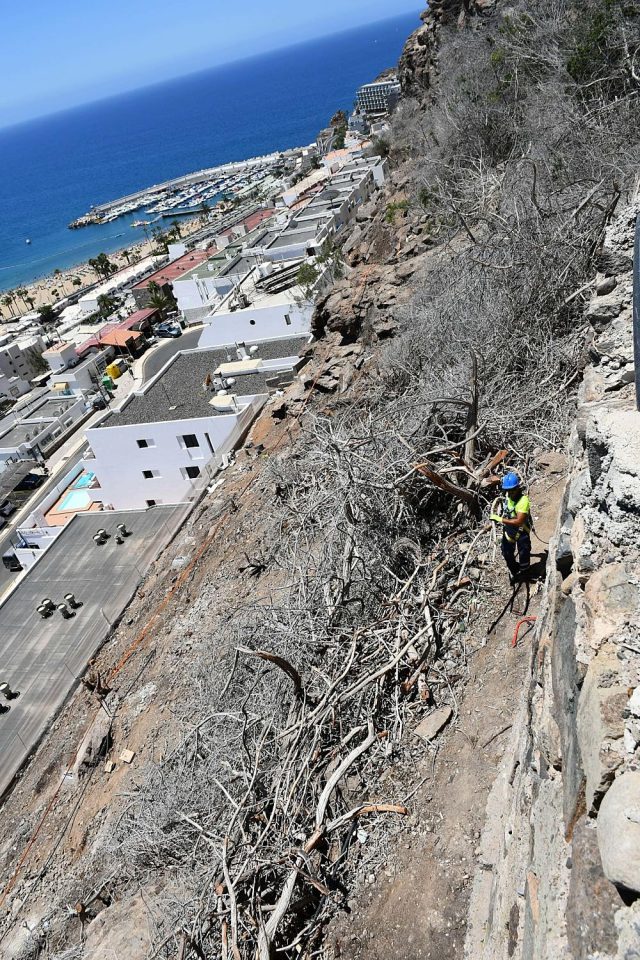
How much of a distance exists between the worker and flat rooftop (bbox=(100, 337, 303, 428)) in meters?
18.6

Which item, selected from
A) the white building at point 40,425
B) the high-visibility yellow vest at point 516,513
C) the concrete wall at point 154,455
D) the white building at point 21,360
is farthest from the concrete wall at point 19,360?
the high-visibility yellow vest at point 516,513

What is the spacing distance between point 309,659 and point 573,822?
15.0ft

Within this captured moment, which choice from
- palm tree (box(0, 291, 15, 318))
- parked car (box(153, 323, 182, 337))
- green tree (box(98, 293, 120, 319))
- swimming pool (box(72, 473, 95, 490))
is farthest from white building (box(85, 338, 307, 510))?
palm tree (box(0, 291, 15, 318))

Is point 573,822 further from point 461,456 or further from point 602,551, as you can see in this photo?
point 461,456

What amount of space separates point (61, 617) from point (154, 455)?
7.73 meters

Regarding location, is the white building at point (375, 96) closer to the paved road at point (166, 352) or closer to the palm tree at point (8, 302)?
the palm tree at point (8, 302)

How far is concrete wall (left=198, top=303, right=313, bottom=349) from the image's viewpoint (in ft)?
90.3

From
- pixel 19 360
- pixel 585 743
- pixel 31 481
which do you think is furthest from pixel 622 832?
pixel 19 360

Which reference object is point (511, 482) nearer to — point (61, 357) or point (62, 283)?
point (61, 357)

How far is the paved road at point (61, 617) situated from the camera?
1589cm

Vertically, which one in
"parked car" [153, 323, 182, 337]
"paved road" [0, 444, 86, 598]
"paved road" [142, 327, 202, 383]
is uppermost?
"paved road" [142, 327, 202, 383]

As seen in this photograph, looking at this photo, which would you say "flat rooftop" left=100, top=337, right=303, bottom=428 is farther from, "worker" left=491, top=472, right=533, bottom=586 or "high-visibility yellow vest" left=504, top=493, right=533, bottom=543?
"high-visibility yellow vest" left=504, top=493, right=533, bottom=543

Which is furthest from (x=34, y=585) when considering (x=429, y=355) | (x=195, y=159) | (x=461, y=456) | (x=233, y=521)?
(x=195, y=159)

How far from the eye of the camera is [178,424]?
23484mm
